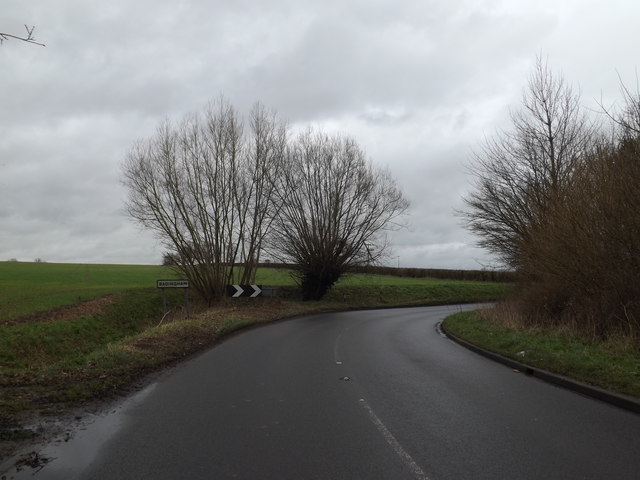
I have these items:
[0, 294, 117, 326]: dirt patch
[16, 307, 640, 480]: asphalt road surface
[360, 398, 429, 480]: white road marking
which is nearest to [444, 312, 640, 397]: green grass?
[16, 307, 640, 480]: asphalt road surface

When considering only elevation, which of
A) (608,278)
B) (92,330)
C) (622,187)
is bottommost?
(92,330)

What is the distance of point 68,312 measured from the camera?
25.6 m

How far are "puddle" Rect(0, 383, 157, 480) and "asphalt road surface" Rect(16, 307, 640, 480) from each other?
0.03 m

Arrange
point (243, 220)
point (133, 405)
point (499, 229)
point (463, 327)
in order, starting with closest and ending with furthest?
point (133, 405), point (463, 327), point (499, 229), point (243, 220)

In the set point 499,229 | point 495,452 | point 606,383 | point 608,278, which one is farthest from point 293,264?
point 495,452

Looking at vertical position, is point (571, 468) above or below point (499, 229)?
below

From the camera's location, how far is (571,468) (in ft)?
15.9

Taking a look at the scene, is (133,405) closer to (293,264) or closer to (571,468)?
(571,468)

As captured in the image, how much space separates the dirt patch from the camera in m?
22.7

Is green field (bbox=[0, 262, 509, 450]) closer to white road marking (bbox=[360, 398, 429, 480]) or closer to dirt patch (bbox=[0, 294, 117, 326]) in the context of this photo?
dirt patch (bbox=[0, 294, 117, 326])

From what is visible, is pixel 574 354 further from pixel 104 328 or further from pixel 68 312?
pixel 68 312

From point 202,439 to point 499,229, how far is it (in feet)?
81.4

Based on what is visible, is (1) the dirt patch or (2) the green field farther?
(1) the dirt patch

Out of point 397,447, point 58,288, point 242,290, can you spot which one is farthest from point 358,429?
point 58,288
